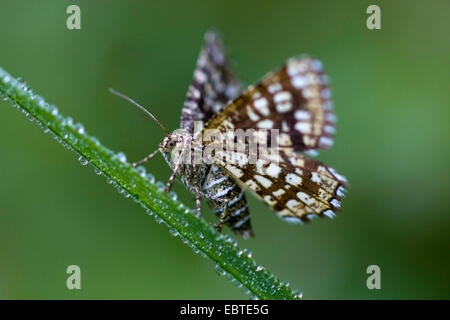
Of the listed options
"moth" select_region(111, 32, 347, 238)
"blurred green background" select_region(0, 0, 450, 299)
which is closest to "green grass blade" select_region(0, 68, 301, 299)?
"moth" select_region(111, 32, 347, 238)

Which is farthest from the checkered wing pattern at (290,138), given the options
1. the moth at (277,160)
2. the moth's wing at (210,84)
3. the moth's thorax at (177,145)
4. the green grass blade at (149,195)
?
the green grass blade at (149,195)

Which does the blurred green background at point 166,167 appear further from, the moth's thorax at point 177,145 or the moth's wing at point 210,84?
the moth's thorax at point 177,145

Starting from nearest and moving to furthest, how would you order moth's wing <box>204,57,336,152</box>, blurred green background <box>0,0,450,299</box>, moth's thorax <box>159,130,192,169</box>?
moth's wing <box>204,57,336,152</box>
moth's thorax <box>159,130,192,169</box>
blurred green background <box>0,0,450,299</box>

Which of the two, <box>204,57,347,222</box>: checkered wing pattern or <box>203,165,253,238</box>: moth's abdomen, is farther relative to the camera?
<box>203,165,253,238</box>: moth's abdomen

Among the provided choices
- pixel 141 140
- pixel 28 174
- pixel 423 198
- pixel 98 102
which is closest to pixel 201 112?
pixel 141 140

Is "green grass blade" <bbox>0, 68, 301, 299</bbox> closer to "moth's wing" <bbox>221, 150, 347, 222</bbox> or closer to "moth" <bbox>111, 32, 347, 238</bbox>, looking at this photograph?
"moth" <bbox>111, 32, 347, 238</bbox>

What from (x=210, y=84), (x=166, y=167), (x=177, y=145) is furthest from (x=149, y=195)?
(x=166, y=167)

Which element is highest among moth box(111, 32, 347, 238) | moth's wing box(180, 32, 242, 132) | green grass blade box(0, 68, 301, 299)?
moth's wing box(180, 32, 242, 132)
